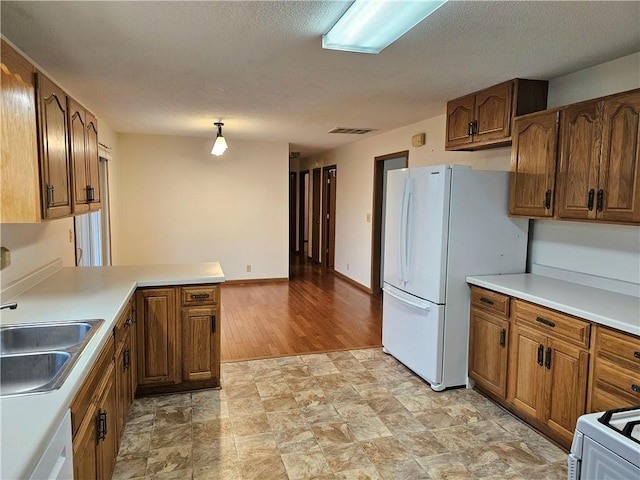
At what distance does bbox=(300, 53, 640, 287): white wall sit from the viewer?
2.64 meters

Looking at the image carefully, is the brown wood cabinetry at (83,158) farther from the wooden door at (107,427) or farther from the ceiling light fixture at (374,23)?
the ceiling light fixture at (374,23)

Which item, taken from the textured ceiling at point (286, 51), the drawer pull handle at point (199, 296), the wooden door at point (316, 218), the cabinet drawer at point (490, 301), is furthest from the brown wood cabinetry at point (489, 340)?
the wooden door at point (316, 218)

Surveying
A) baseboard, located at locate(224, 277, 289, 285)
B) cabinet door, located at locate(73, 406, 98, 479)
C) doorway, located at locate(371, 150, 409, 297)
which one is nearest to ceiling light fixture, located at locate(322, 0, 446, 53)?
cabinet door, located at locate(73, 406, 98, 479)

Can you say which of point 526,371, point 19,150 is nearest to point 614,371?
point 526,371

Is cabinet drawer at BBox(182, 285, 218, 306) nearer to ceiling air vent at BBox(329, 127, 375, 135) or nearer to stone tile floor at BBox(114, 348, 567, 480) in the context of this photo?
stone tile floor at BBox(114, 348, 567, 480)

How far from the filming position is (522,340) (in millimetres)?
2713

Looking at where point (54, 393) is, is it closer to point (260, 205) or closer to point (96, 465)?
point (96, 465)

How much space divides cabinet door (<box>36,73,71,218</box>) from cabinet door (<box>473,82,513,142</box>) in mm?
2894

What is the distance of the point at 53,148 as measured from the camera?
2131mm

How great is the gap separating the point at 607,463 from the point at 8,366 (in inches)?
85.8

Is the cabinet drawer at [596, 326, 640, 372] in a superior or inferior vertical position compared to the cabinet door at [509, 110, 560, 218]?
inferior

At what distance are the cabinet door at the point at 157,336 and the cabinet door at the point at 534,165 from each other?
255 centimetres

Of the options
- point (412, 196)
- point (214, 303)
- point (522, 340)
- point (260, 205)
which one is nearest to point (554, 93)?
point (412, 196)

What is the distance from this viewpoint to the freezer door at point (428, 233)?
3074mm
